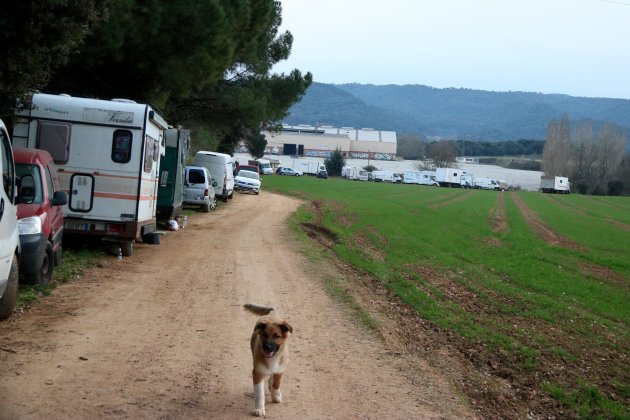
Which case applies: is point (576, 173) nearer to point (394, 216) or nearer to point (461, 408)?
point (394, 216)

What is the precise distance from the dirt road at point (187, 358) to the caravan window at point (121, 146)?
2.63 m

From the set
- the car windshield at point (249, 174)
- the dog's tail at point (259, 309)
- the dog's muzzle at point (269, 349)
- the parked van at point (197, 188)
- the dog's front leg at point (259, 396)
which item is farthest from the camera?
the car windshield at point (249, 174)

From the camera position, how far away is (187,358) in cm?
837

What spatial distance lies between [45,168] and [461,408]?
320 inches

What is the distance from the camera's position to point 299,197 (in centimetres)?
5556

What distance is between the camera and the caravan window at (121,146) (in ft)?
52.7

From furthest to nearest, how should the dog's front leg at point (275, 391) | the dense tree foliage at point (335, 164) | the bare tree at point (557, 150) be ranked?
1. the bare tree at point (557, 150)
2. the dense tree foliage at point (335, 164)
3. the dog's front leg at point (275, 391)

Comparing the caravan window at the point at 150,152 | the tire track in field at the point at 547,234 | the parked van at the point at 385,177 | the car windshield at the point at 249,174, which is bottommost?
the tire track in field at the point at 547,234

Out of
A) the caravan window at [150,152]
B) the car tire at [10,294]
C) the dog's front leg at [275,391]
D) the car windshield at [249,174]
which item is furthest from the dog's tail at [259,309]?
the car windshield at [249,174]

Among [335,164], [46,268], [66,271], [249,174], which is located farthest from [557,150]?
[46,268]

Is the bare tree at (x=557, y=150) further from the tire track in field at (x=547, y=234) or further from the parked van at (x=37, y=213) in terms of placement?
the parked van at (x=37, y=213)

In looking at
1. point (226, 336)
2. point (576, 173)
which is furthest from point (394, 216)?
point (576, 173)

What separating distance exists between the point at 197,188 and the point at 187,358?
25714 mm

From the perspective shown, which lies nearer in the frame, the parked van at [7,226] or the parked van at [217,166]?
the parked van at [7,226]
